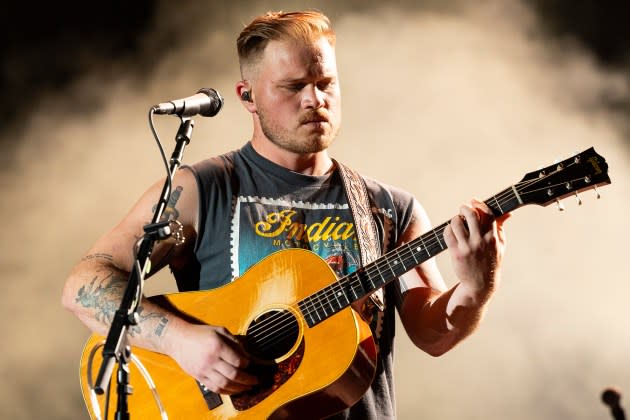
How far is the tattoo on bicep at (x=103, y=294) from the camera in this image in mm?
2717

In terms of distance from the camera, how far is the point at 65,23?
4633 mm

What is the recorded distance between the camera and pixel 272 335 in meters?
2.63

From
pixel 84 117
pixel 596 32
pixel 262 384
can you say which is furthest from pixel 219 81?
pixel 262 384

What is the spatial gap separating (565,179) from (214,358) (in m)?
1.29

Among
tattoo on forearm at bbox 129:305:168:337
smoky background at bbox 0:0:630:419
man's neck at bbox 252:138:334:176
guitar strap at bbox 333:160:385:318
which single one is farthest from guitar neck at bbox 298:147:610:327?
smoky background at bbox 0:0:630:419

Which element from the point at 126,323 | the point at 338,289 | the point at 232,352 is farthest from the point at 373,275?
the point at 126,323

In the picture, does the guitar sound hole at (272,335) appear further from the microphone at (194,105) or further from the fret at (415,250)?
the microphone at (194,105)

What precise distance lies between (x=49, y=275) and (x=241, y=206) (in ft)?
6.36

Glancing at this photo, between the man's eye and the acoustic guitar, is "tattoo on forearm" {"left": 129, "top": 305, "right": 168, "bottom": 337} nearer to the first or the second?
the acoustic guitar

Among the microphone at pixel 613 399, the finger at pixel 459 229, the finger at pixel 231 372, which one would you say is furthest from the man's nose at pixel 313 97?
the microphone at pixel 613 399

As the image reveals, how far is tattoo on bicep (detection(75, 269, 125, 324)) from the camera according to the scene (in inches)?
107

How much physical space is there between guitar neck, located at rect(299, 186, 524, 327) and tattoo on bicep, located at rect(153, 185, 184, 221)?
62cm

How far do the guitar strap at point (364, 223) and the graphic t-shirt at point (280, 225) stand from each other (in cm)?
3

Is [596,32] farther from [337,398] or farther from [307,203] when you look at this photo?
[337,398]
